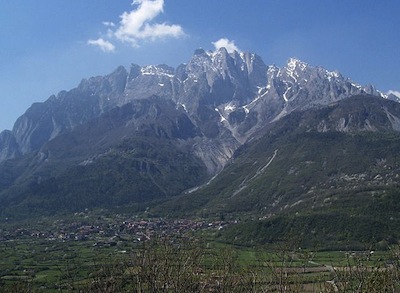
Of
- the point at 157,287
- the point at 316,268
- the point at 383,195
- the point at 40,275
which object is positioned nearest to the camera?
the point at 157,287

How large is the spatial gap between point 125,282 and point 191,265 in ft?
26.0

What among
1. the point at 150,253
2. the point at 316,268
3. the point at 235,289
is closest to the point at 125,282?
the point at 150,253

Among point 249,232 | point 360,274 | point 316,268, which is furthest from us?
point 249,232

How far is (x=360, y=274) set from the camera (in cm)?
2764

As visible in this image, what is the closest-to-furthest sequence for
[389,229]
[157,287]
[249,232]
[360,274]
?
1. [360,274]
2. [157,287]
3. [389,229]
4. [249,232]

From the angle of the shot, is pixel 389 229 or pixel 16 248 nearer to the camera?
pixel 389 229

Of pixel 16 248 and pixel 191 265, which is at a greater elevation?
pixel 191 265

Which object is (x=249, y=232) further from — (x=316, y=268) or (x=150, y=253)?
(x=150, y=253)

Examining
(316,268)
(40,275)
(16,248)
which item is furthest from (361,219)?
(16,248)

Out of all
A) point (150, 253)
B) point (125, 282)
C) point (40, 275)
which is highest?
point (150, 253)

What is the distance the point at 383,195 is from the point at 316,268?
104 m

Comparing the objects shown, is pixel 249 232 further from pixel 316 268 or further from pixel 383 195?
pixel 316 268

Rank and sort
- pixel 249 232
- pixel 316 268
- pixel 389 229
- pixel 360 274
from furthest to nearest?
1. pixel 249 232
2. pixel 389 229
3. pixel 316 268
4. pixel 360 274

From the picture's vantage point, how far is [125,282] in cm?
3622
